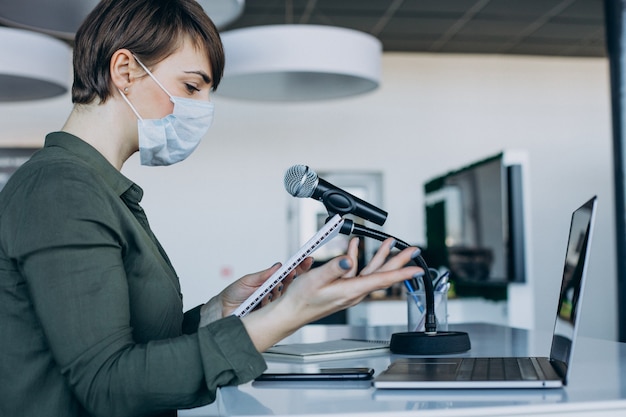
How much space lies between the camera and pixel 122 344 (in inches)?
40.7

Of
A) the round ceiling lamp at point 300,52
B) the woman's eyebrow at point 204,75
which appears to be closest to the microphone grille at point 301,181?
the woman's eyebrow at point 204,75

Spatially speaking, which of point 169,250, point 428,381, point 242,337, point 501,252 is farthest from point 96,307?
point 169,250

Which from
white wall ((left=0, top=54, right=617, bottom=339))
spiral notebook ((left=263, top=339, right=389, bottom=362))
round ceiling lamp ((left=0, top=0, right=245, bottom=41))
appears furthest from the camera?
white wall ((left=0, top=54, right=617, bottom=339))

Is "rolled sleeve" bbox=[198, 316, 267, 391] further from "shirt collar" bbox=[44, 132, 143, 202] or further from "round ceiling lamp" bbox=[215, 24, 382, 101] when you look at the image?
"round ceiling lamp" bbox=[215, 24, 382, 101]

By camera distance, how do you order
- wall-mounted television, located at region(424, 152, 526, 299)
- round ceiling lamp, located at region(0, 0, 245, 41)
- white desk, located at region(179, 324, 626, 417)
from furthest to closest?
wall-mounted television, located at region(424, 152, 526, 299), round ceiling lamp, located at region(0, 0, 245, 41), white desk, located at region(179, 324, 626, 417)

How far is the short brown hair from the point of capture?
4.07 feet

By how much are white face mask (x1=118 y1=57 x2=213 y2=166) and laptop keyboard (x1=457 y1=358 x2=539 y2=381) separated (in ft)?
2.15

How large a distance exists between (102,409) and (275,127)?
5.71 meters

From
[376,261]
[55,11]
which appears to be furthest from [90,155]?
[55,11]

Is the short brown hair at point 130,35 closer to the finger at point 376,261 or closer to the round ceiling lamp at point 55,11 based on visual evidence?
the finger at point 376,261

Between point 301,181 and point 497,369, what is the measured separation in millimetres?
474

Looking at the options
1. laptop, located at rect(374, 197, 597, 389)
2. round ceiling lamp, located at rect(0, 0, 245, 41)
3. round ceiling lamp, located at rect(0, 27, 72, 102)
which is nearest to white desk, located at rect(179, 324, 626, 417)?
laptop, located at rect(374, 197, 597, 389)

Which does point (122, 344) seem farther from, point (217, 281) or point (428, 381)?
point (217, 281)

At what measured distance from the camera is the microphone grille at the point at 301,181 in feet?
4.46
